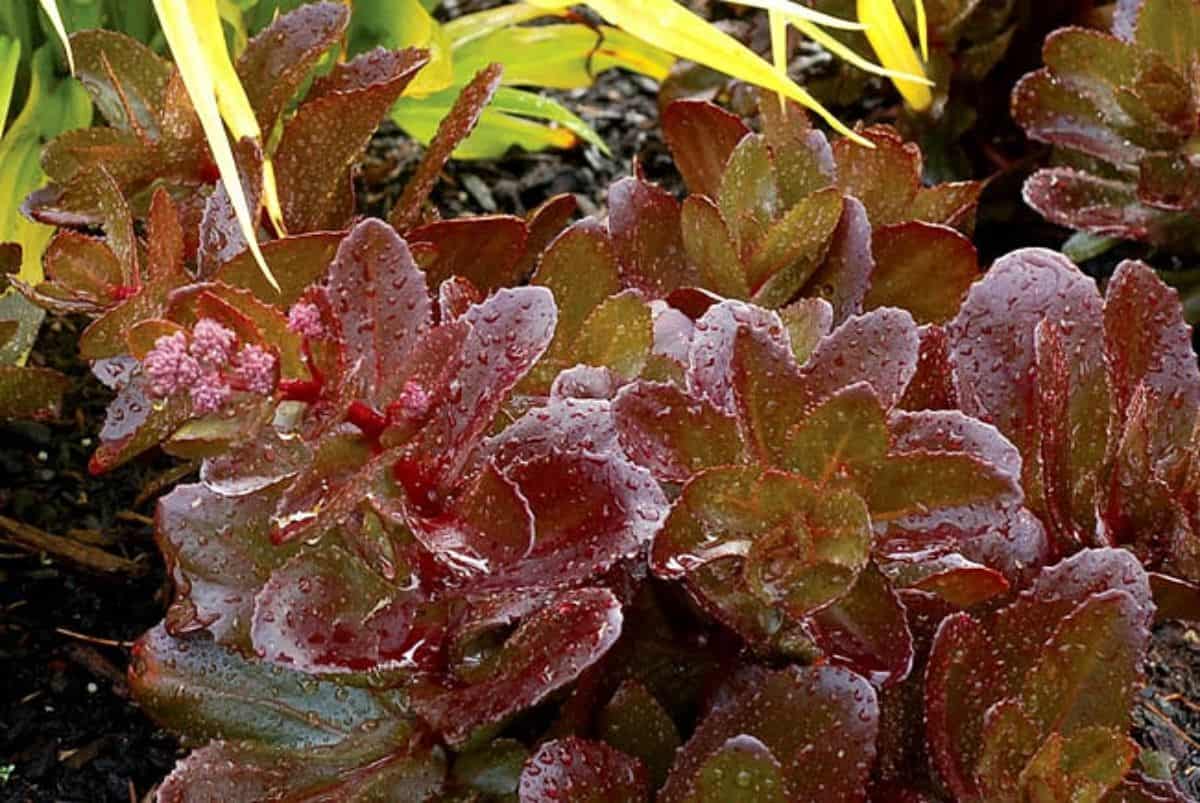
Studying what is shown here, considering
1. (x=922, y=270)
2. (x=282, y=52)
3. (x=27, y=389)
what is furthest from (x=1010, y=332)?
(x=27, y=389)

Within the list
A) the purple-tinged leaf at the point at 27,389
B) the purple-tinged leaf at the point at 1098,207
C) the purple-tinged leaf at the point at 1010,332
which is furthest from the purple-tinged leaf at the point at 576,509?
the purple-tinged leaf at the point at 1098,207

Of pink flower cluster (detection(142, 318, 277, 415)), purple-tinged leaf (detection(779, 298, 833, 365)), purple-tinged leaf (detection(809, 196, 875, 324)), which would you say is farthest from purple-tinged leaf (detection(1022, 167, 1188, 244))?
pink flower cluster (detection(142, 318, 277, 415))

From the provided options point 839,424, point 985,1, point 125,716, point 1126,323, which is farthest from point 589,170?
point 839,424

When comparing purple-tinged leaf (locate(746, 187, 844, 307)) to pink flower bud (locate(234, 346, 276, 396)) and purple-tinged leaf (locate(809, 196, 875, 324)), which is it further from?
pink flower bud (locate(234, 346, 276, 396))

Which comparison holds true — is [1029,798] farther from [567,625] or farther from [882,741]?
[567,625]

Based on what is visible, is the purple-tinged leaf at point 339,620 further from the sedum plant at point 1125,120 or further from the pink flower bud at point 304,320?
the sedum plant at point 1125,120

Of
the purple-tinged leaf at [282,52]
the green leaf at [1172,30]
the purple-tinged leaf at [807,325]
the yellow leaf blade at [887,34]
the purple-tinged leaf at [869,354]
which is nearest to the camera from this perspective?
the purple-tinged leaf at [869,354]

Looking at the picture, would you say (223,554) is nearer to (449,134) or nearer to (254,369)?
(254,369)
